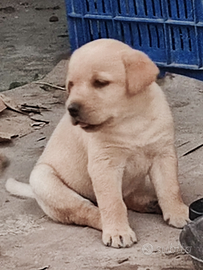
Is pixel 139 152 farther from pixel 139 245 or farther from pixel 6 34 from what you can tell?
pixel 6 34

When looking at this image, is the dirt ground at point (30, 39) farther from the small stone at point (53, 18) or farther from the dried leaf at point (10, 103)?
the dried leaf at point (10, 103)

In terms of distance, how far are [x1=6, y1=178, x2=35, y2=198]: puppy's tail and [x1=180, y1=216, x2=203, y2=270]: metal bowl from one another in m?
1.15

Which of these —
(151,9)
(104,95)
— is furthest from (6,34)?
(104,95)

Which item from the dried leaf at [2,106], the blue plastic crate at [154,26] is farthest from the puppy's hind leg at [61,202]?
the blue plastic crate at [154,26]

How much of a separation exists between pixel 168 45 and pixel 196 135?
1.25 meters

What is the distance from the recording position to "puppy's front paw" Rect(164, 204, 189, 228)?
10.6 feet

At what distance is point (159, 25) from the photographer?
5.54 meters

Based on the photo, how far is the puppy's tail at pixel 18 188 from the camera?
3774 millimetres

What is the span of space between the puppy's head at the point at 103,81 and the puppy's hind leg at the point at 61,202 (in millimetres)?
427

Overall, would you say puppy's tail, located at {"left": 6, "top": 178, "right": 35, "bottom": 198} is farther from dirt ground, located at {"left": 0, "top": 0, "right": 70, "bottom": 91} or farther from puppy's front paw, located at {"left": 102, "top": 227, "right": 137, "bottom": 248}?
dirt ground, located at {"left": 0, "top": 0, "right": 70, "bottom": 91}

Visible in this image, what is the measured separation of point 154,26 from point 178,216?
2663 mm

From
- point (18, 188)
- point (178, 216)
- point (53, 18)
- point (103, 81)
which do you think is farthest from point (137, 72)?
point (53, 18)

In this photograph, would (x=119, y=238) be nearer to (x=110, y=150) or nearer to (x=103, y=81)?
(x=110, y=150)

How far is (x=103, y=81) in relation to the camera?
9.79 ft
